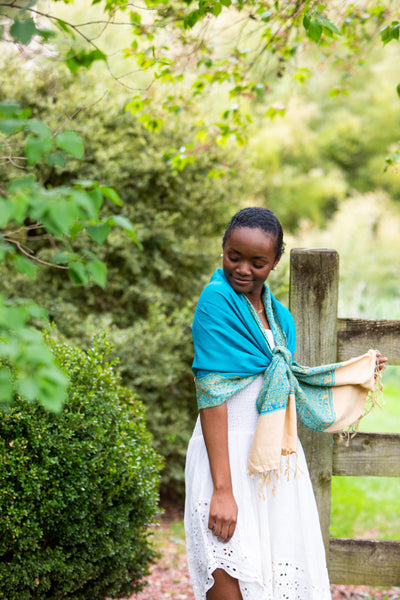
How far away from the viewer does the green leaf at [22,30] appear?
1358 mm

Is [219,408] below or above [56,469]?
above

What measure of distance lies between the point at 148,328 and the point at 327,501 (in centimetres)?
238

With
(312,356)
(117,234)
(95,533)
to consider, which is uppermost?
(117,234)

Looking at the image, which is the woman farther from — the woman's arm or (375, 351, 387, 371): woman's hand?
(375, 351, 387, 371): woman's hand

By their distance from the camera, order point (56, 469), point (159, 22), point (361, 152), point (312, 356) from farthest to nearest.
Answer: point (361, 152) < point (159, 22) < point (312, 356) < point (56, 469)

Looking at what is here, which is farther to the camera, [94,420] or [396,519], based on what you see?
[396,519]

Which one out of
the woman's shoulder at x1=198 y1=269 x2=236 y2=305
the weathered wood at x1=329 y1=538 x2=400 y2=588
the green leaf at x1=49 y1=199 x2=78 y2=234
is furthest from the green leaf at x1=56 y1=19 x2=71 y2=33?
the weathered wood at x1=329 y1=538 x2=400 y2=588

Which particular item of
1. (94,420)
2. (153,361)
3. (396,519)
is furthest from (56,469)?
(396,519)

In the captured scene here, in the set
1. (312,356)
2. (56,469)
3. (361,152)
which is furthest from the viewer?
(361,152)

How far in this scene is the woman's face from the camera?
201 centimetres

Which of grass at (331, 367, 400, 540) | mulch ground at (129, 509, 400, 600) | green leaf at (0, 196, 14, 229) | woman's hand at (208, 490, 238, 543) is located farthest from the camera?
grass at (331, 367, 400, 540)

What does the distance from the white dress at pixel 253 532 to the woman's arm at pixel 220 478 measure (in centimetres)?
6

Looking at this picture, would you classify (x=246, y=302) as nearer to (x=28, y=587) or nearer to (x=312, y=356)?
(x=312, y=356)

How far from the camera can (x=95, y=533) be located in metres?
2.61
